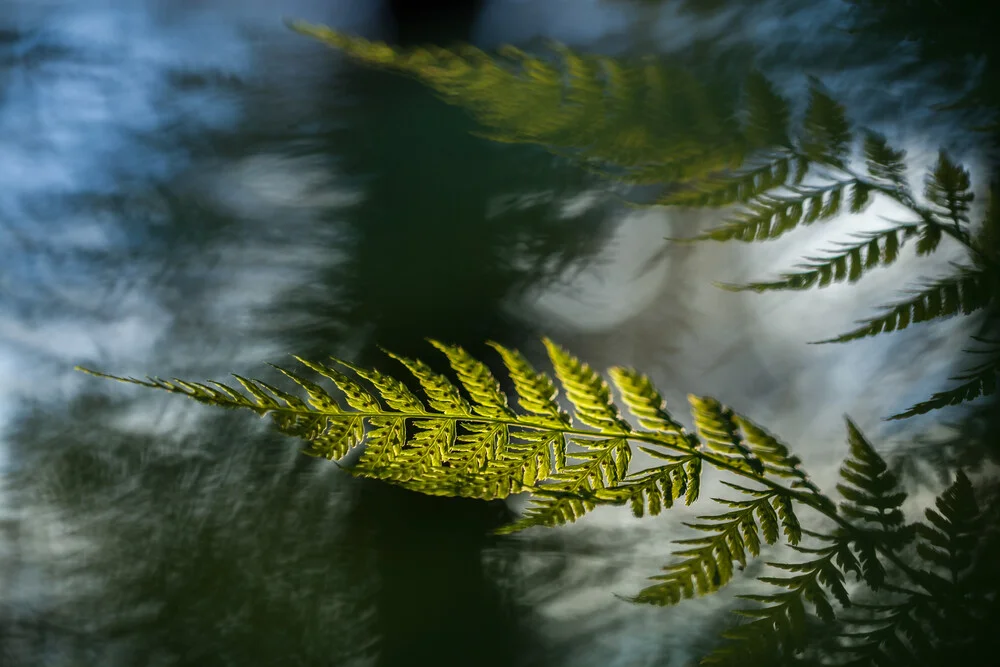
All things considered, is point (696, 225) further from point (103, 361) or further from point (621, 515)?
point (103, 361)

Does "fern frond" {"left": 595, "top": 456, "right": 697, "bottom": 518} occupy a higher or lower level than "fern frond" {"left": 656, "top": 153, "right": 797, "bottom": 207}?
lower

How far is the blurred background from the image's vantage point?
688 mm

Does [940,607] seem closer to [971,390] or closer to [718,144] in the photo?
[971,390]

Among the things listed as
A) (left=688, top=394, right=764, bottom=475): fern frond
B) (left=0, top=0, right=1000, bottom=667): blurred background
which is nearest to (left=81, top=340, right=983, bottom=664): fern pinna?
(left=688, top=394, right=764, bottom=475): fern frond

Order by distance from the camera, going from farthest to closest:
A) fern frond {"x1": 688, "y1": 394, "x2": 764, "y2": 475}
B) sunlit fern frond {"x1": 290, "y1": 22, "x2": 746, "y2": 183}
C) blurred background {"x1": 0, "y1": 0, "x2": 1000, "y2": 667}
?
blurred background {"x1": 0, "y1": 0, "x2": 1000, "y2": 667}
sunlit fern frond {"x1": 290, "y1": 22, "x2": 746, "y2": 183}
fern frond {"x1": 688, "y1": 394, "x2": 764, "y2": 475}

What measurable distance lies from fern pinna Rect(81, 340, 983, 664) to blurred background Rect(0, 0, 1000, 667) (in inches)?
13.1

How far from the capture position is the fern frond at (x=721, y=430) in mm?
178

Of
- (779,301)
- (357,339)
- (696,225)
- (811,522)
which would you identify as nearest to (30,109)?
(357,339)

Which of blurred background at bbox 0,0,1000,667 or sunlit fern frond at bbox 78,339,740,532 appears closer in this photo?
sunlit fern frond at bbox 78,339,740,532

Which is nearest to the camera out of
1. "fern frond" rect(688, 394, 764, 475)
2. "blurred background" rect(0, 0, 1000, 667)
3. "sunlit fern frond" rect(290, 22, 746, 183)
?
"fern frond" rect(688, 394, 764, 475)

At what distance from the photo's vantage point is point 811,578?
0.63ft

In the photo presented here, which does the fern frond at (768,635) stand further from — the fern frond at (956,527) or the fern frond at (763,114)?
the fern frond at (763,114)

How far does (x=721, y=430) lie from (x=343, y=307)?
779 mm

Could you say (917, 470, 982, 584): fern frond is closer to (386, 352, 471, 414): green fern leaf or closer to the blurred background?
(386, 352, 471, 414): green fern leaf
